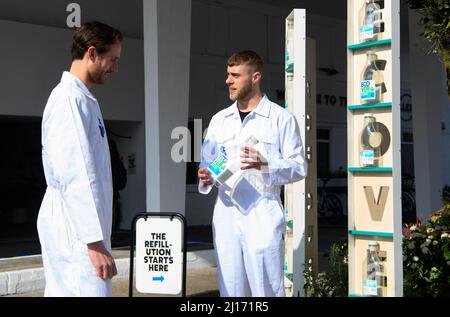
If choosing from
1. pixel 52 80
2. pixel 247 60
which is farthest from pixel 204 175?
pixel 52 80

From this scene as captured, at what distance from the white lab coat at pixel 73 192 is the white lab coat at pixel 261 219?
4.36ft

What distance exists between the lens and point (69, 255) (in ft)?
10.5

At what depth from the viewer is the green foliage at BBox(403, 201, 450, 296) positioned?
19.8 feet

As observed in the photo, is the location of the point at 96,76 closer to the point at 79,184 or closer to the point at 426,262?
the point at 79,184

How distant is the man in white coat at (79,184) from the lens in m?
3.11

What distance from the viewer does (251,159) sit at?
4.36 meters

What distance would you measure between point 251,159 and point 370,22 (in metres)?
1.26

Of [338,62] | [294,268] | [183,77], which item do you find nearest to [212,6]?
[338,62]

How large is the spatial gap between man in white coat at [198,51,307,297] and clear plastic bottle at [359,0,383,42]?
2.44 feet

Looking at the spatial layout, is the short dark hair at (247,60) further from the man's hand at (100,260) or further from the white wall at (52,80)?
the white wall at (52,80)

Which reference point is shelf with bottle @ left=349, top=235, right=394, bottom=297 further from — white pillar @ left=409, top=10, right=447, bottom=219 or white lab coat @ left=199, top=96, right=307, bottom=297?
white pillar @ left=409, top=10, right=447, bottom=219

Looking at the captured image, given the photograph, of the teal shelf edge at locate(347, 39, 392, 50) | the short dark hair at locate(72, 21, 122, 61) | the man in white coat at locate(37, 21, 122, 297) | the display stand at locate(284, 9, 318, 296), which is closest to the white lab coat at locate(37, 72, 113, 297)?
the man in white coat at locate(37, 21, 122, 297)

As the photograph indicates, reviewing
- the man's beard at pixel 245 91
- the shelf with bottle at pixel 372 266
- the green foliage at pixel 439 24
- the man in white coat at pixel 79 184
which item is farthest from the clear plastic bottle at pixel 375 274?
the green foliage at pixel 439 24

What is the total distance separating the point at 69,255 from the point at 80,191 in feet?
0.99
